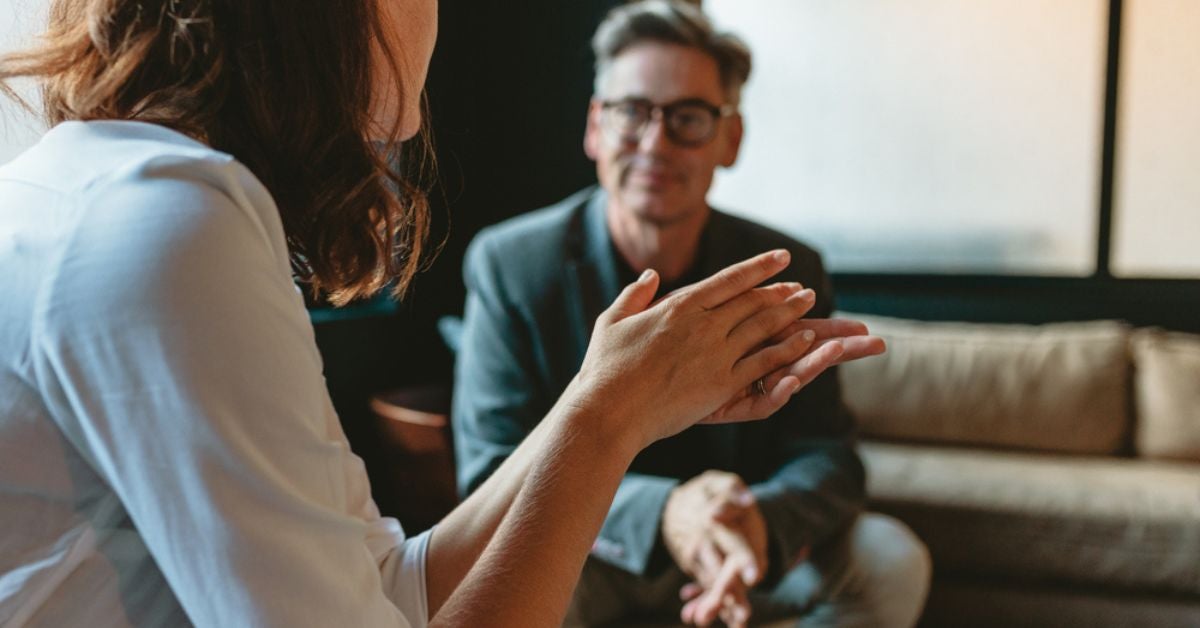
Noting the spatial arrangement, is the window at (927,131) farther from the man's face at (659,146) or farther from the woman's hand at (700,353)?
the woman's hand at (700,353)

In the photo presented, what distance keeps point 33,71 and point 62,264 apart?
0.82 feet

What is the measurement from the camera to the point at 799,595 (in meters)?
1.75

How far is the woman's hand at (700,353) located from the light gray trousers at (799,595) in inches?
33.3

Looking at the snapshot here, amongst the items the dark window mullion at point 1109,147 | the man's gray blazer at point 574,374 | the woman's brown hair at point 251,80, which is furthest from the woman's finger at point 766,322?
the dark window mullion at point 1109,147

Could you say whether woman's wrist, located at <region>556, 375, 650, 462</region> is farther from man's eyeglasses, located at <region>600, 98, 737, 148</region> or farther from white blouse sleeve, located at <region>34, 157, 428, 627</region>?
man's eyeglasses, located at <region>600, 98, 737, 148</region>

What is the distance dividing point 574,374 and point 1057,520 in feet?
4.84

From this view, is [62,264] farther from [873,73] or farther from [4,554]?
[873,73]

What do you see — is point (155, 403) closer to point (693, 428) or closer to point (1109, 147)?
point (693, 428)

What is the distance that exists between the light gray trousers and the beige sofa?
93cm

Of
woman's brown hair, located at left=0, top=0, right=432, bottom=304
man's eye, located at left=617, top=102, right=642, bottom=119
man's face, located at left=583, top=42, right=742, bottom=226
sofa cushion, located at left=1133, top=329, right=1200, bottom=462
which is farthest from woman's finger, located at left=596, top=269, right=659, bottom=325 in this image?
sofa cushion, located at left=1133, top=329, right=1200, bottom=462

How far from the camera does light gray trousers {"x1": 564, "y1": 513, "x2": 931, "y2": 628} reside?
1.72 meters

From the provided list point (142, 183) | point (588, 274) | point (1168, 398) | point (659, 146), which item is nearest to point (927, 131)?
point (1168, 398)

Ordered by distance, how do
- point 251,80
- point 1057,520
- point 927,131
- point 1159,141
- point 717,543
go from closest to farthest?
point 251,80 → point 717,543 → point 1057,520 → point 1159,141 → point 927,131

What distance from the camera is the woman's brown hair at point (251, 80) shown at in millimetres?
705
